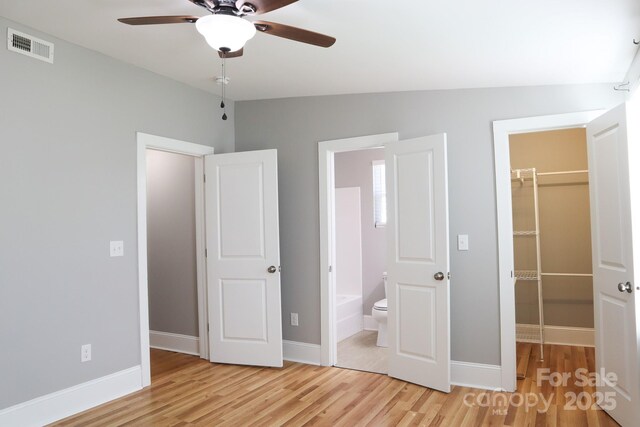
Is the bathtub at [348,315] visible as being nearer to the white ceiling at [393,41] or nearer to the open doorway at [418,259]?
the open doorway at [418,259]

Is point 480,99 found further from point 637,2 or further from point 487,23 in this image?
point 637,2

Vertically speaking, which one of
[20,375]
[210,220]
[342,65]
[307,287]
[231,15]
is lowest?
[20,375]

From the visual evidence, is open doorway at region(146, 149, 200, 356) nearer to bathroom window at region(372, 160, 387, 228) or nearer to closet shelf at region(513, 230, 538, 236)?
bathroom window at region(372, 160, 387, 228)

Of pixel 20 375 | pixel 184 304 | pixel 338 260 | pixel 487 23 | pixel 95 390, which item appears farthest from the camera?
pixel 338 260

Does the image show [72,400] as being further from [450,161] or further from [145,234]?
[450,161]

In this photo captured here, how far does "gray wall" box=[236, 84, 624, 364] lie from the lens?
3629 millimetres

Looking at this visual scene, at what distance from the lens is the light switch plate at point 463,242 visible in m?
3.73

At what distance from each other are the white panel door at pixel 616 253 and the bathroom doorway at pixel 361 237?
101 inches

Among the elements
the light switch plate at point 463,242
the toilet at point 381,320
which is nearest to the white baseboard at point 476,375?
the light switch plate at point 463,242

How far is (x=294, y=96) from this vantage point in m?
4.44

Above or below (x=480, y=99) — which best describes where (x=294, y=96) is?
above

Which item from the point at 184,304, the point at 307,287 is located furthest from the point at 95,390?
the point at 307,287

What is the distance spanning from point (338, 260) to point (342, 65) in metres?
2.84

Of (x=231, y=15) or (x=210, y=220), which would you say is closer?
(x=231, y=15)
